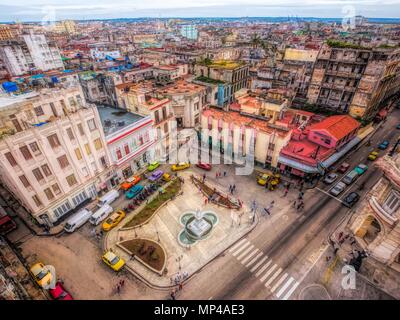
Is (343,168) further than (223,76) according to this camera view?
No

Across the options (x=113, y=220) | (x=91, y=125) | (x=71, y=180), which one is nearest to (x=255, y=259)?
(x=113, y=220)

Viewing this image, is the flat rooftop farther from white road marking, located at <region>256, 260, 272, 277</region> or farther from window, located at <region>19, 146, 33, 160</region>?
white road marking, located at <region>256, 260, 272, 277</region>

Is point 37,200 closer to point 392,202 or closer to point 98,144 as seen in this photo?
point 98,144

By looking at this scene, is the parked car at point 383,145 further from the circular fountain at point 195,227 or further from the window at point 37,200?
the window at point 37,200
